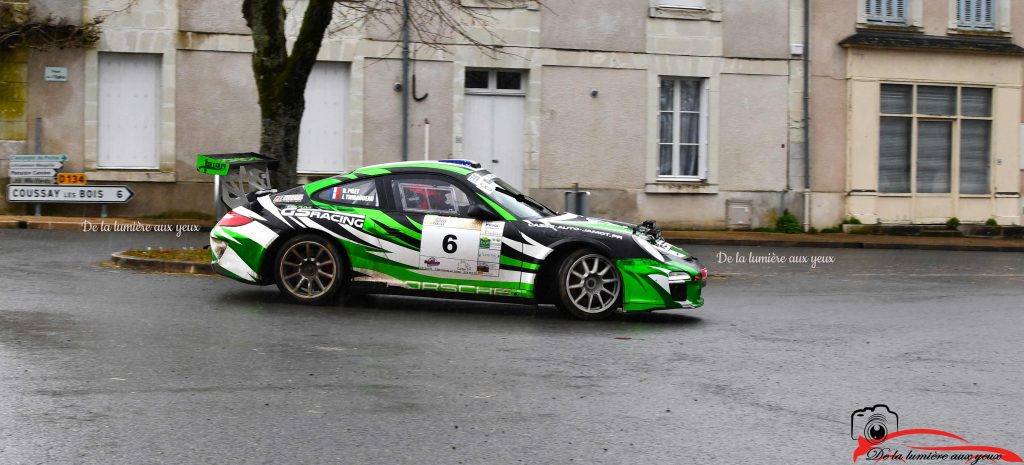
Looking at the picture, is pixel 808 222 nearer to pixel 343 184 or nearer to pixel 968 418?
pixel 343 184

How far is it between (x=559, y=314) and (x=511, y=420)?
15.2 feet

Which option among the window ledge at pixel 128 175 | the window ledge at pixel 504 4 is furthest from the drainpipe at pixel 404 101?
the window ledge at pixel 128 175

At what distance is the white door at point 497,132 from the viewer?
24.1 m

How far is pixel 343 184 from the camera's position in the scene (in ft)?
37.7

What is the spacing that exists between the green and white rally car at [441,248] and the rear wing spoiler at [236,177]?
107 inches

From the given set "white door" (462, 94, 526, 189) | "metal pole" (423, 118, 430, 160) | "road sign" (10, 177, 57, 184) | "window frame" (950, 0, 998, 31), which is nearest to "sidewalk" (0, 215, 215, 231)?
"road sign" (10, 177, 57, 184)

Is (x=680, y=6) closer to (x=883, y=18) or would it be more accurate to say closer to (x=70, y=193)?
(x=883, y=18)

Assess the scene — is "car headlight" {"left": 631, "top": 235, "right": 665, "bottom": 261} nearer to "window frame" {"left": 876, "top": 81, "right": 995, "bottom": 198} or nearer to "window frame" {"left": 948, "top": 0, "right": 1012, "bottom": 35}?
"window frame" {"left": 876, "top": 81, "right": 995, "bottom": 198}

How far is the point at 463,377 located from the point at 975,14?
2169 centimetres

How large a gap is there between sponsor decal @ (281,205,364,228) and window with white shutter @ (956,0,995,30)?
18932mm

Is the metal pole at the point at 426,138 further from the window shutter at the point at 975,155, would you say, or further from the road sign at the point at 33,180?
the window shutter at the point at 975,155

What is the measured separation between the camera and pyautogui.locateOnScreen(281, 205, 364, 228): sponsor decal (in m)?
11.2

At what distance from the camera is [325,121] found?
76.8ft

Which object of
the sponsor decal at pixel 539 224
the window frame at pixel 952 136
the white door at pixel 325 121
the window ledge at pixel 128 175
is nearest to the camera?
the sponsor decal at pixel 539 224
